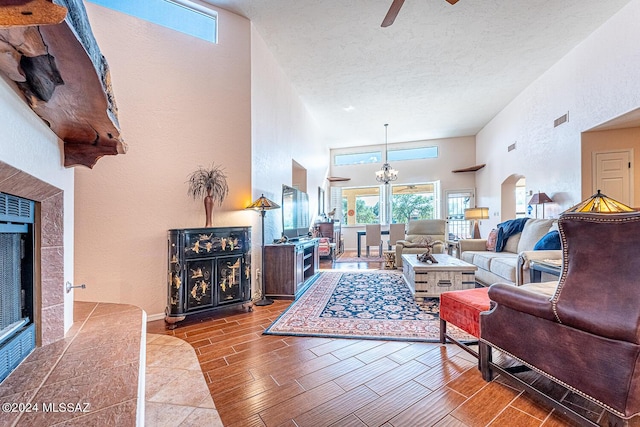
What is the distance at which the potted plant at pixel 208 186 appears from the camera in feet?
9.62

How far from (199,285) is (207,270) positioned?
0.16 meters

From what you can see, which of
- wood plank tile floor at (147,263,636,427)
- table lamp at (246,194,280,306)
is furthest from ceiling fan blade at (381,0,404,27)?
wood plank tile floor at (147,263,636,427)

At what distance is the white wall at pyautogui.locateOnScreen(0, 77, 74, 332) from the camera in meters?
0.97

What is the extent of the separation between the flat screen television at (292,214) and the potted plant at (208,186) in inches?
49.3

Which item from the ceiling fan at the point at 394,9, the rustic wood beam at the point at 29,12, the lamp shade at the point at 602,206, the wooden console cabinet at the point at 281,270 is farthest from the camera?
the wooden console cabinet at the point at 281,270

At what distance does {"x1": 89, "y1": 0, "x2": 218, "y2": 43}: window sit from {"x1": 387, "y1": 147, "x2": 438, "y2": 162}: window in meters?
6.36

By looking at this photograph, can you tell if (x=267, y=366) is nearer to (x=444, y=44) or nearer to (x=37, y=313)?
(x=37, y=313)

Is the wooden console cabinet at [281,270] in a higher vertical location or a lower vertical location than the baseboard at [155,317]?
higher

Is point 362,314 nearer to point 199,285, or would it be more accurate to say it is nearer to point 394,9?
point 199,285

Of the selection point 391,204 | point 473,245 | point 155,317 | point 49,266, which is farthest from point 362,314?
point 391,204

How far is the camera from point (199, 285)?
2691 millimetres

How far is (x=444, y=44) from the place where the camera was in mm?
3820

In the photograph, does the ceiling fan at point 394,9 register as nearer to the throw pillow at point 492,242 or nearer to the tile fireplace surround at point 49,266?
the tile fireplace surround at point 49,266

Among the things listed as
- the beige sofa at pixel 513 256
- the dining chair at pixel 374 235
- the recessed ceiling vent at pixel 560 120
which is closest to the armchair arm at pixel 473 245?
the beige sofa at pixel 513 256
